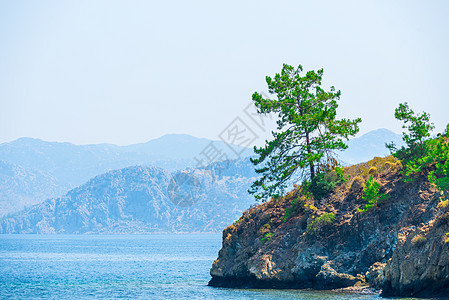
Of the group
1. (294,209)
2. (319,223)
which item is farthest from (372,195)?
(294,209)

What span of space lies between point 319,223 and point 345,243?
3.26 metres

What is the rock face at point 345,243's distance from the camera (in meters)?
41.0

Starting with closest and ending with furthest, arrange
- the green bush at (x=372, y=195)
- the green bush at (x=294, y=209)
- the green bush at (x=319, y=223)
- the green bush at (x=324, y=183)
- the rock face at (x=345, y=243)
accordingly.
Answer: the rock face at (x=345, y=243)
the green bush at (x=372, y=195)
the green bush at (x=319, y=223)
the green bush at (x=324, y=183)
the green bush at (x=294, y=209)

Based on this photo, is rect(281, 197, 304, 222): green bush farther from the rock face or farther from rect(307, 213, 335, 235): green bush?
rect(307, 213, 335, 235): green bush

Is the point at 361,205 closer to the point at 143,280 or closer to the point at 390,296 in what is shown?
the point at 390,296

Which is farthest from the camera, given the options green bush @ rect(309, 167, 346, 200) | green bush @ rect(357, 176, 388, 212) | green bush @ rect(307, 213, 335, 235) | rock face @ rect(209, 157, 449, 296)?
green bush @ rect(309, 167, 346, 200)

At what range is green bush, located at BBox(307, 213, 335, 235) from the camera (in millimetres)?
52938

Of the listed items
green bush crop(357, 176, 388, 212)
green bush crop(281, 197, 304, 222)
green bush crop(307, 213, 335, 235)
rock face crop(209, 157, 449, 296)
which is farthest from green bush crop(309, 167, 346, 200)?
green bush crop(357, 176, 388, 212)

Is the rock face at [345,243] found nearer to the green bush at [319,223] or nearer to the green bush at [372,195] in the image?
the green bush at [319,223]

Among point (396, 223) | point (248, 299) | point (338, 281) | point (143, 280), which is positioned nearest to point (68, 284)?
point (143, 280)

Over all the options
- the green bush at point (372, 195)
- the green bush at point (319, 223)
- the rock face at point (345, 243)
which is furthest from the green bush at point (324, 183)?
the green bush at point (372, 195)

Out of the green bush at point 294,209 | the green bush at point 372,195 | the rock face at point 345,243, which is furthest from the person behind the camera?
the green bush at point 294,209

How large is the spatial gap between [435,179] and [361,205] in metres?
7.88

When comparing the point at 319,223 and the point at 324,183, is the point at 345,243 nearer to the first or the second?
the point at 319,223
